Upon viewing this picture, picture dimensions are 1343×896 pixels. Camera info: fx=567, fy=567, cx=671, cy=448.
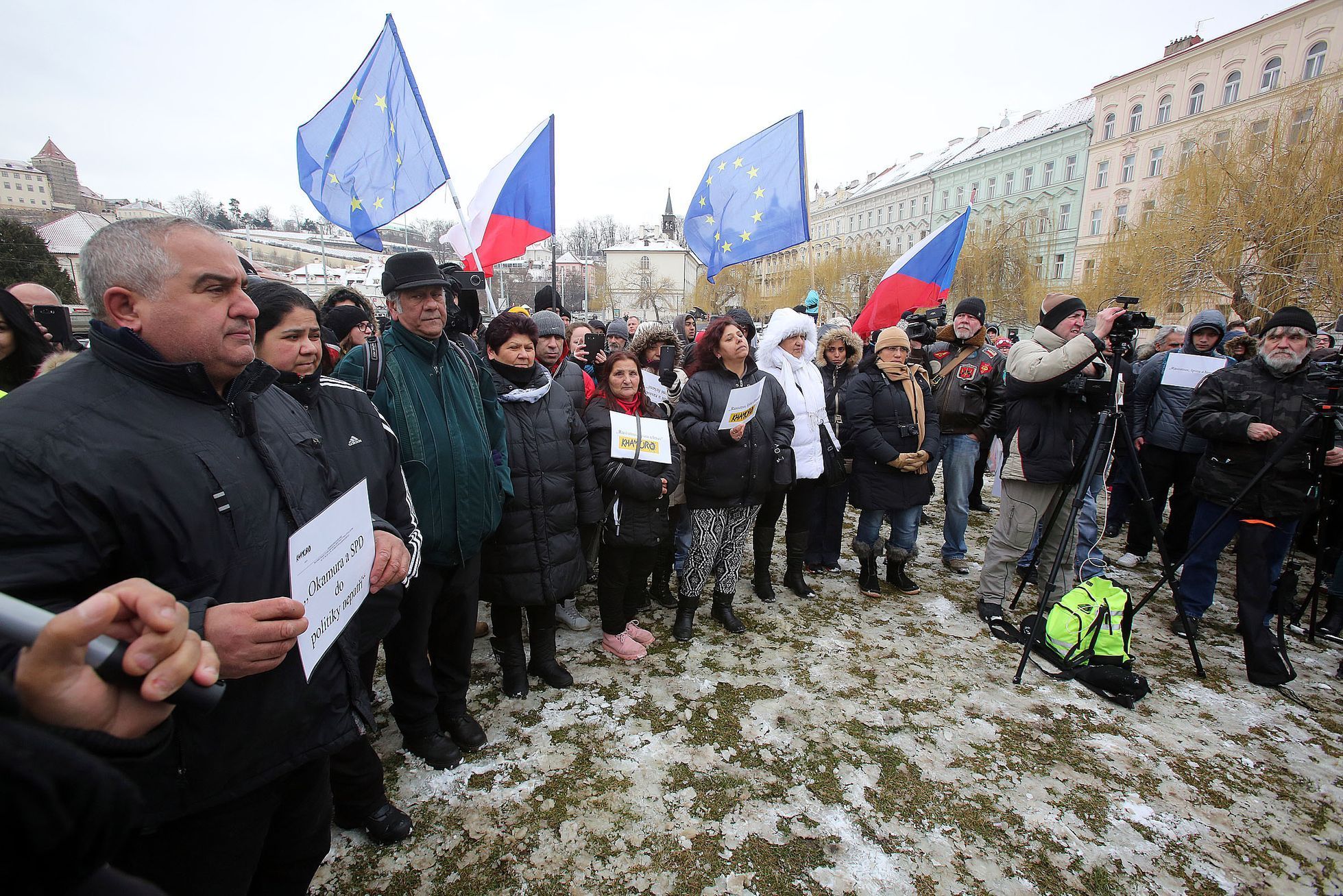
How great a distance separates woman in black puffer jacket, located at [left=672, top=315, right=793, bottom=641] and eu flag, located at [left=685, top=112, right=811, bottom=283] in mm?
2460

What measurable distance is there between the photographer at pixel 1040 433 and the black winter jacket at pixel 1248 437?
2.41ft

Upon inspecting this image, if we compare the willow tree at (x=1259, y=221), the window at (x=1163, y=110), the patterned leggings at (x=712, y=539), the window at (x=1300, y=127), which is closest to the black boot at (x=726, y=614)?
the patterned leggings at (x=712, y=539)

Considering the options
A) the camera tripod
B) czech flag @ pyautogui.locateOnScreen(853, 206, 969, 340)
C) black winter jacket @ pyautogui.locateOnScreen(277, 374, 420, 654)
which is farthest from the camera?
czech flag @ pyautogui.locateOnScreen(853, 206, 969, 340)

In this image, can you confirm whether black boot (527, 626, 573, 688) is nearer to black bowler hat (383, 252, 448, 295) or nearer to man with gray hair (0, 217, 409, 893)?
man with gray hair (0, 217, 409, 893)

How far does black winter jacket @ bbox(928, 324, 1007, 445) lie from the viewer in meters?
4.91

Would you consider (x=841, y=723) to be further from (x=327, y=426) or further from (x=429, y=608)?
(x=327, y=426)

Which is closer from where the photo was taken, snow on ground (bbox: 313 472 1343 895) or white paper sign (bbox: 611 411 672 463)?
snow on ground (bbox: 313 472 1343 895)

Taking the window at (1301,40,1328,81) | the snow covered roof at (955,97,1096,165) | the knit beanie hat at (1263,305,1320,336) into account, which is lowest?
the knit beanie hat at (1263,305,1320,336)

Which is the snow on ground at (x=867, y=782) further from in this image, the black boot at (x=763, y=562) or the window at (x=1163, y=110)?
the window at (x=1163, y=110)

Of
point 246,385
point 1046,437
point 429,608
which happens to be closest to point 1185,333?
point 1046,437

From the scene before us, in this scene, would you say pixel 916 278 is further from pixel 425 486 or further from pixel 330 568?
pixel 330 568

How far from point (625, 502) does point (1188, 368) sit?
517cm

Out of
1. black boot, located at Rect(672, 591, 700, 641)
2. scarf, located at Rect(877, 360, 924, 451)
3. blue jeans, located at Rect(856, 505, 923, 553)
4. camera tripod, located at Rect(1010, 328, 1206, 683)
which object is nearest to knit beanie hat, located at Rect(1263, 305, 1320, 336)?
camera tripod, located at Rect(1010, 328, 1206, 683)

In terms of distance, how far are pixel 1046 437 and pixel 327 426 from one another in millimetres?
4219
